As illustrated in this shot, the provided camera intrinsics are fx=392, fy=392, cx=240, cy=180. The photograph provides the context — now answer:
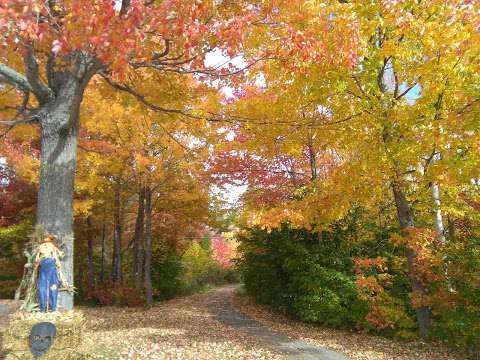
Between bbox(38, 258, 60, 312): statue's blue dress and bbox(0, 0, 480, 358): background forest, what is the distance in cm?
231

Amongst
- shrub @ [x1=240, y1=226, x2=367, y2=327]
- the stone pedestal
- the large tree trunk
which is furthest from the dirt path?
the large tree trunk

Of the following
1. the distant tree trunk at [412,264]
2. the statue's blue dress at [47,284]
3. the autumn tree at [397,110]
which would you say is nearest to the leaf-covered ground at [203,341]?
the distant tree trunk at [412,264]

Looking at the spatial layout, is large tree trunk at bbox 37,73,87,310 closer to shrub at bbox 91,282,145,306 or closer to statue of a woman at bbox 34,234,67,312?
statue of a woman at bbox 34,234,67,312

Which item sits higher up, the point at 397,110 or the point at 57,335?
the point at 397,110

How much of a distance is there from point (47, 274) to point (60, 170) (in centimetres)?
129

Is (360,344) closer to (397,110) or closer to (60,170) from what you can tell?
(397,110)

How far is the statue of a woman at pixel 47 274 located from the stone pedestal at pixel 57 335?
0.18 m

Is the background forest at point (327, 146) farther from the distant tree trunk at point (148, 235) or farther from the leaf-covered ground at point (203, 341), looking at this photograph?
the leaf-covered ground at point (203, 341)

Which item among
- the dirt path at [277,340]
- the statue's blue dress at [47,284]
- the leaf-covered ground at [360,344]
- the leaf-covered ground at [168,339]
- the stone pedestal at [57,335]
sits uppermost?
the statue's blue dress at [47,284]

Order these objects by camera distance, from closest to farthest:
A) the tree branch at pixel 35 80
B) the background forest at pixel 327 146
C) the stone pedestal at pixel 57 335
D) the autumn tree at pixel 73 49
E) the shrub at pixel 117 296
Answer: the autumn tree at pixel 73 49 → the stone pedestal at pixel 57 335 → the tree branch at pixel 35 80 → the background forest at pixel 327 146 → the shrub at pixel 117 296

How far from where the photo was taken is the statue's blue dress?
15.2 ft

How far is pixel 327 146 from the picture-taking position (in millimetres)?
10086

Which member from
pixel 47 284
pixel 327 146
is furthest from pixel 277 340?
pixel 47 284

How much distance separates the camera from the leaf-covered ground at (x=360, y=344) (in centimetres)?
748
